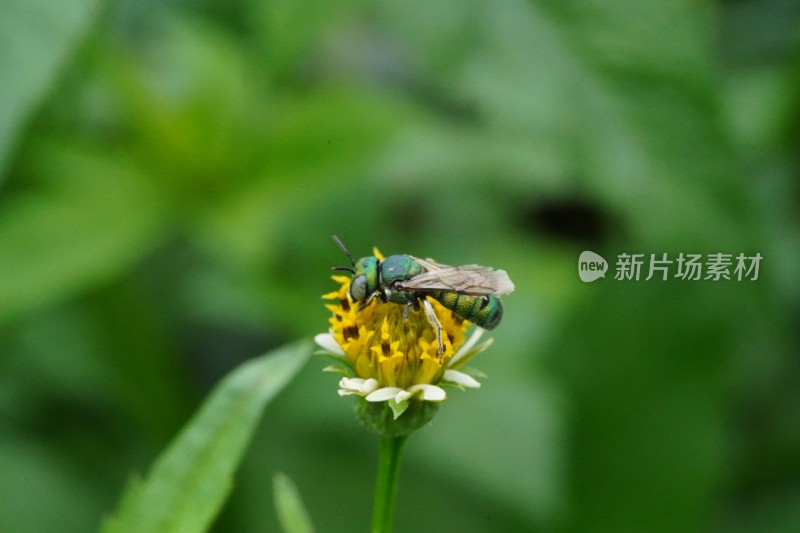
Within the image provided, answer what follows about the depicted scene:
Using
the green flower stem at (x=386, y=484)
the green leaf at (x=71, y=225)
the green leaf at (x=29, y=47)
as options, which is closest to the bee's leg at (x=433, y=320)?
the green flower stem at (x=386, y=484)

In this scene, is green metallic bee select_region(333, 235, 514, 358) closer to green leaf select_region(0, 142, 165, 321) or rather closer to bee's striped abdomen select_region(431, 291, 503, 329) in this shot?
bee's striped abdomen select_region(431, 291, 503, 329)

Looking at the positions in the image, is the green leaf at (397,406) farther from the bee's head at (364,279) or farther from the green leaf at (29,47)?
the green leaf at (29,47)

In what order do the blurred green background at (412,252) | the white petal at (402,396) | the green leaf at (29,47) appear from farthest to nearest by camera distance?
the blurred green background at (412,252)
the green leaf at (29,47)
the white petal at (402,396)

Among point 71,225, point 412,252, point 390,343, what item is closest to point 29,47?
point 71,225

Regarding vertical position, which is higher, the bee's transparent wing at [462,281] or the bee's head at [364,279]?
the bee's transparent wing at [462,281]

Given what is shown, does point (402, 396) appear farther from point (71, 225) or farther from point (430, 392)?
point (71, 225)

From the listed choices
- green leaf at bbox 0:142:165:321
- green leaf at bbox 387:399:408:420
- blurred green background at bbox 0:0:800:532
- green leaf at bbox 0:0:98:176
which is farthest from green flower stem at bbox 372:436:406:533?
green leaf at bbox 0:142:165:321

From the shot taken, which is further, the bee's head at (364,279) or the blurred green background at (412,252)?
the blurred green background at (412,252)
